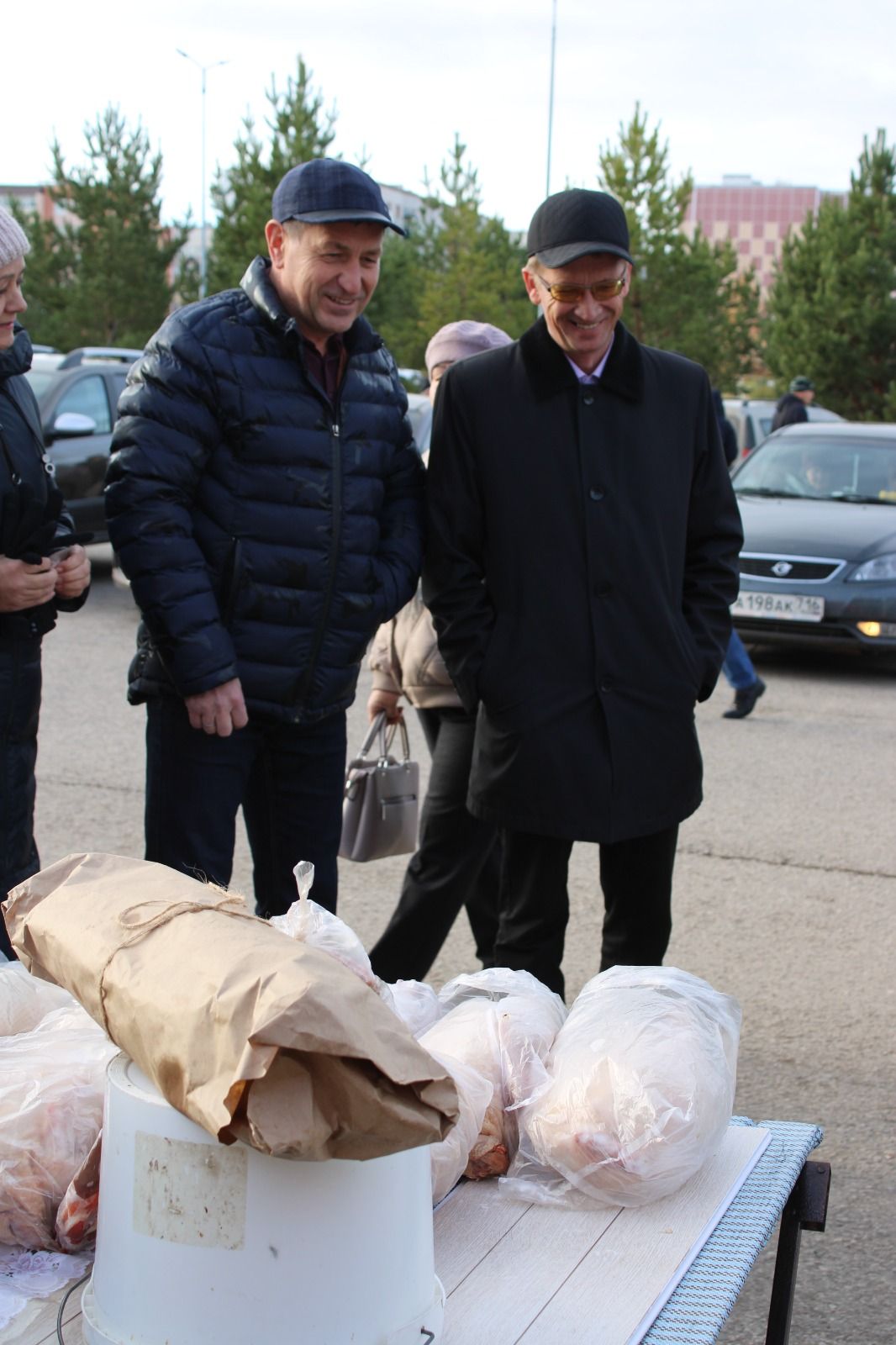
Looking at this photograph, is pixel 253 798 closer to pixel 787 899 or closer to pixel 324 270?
pixel 324 270

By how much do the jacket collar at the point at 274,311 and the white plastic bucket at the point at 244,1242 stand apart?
6.00 feet

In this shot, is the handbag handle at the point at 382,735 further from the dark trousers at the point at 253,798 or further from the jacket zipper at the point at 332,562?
the jacket zipper at the point at 332,562

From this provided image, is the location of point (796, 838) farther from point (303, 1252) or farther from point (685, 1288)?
point (303, 1252)

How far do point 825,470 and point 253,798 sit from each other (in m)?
8.52

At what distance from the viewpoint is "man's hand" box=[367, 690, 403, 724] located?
13.4ft

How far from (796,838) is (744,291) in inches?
1379

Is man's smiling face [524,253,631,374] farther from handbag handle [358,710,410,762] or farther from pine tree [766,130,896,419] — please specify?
pine tree [766,130,896,419]

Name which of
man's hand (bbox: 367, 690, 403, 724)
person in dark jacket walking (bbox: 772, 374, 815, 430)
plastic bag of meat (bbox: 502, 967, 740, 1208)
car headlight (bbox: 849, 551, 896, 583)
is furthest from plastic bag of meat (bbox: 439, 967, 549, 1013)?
person in dark jacket walking (bbox: 772, 374, 815, 430)

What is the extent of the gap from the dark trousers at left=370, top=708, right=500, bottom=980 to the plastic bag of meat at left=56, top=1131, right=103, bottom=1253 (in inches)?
81.6

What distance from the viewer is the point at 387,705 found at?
409cm

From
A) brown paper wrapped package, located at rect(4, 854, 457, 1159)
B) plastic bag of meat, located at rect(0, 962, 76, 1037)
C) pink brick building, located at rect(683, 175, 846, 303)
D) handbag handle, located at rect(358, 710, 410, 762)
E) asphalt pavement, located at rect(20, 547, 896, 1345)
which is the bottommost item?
asphalt pavement, located at rect(20, 547, 896, 1345)

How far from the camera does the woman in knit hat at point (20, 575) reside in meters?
2.99

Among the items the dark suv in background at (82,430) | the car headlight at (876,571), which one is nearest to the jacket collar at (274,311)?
the car headlight at (876,571)

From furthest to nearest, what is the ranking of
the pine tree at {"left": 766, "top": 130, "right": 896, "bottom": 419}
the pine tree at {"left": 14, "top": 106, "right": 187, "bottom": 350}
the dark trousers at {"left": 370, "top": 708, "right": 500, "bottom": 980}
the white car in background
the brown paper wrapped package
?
the pine tree at {"left": 14, "top": 106, "right": 187, "bottom": 350}, the pine tree at {"left": 766, "top": 130, "right": 896, "bottom": 419}, the white car in background, the dark trousers at {"left": 370, "top": 708, "right": 500, "bottom": 980}, the brown paper wrapped package
